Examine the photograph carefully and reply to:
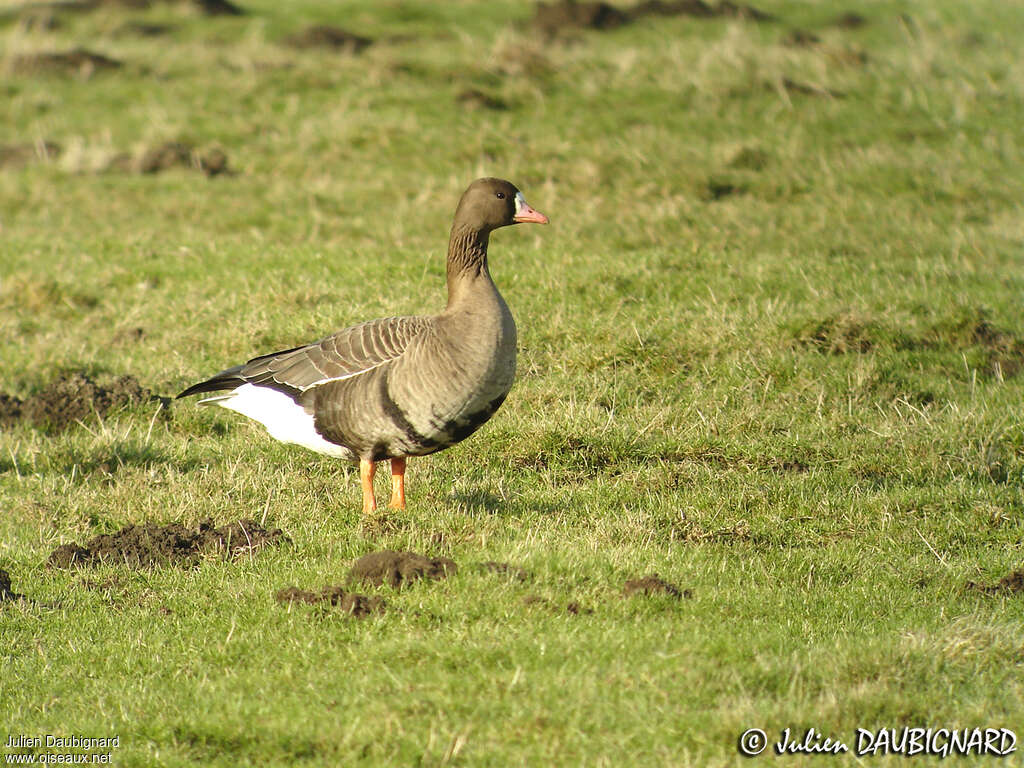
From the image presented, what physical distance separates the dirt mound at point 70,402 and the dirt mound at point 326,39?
14.8 m

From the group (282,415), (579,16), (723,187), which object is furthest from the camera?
(579,16)

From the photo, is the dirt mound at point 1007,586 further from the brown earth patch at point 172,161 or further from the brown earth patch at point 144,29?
the brown earth patch at point 144,29

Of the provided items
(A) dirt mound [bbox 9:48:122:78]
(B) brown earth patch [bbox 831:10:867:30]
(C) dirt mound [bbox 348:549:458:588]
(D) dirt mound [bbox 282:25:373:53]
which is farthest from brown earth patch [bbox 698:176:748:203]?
(A) dirt mound [bbox 9:48:122:78]

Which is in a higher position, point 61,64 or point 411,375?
point 61,64

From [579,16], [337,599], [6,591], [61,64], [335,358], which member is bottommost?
[6,591]

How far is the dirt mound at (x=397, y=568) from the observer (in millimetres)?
6910

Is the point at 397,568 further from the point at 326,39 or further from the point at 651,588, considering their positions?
the point at 326,39

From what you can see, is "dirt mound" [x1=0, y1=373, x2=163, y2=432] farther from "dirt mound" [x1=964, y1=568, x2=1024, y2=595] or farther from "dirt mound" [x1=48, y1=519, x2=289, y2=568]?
"dirt mound" [x1=964, y1=568, x2=1024, y2=595]

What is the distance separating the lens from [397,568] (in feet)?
22.9

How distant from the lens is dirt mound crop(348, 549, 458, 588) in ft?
22.7

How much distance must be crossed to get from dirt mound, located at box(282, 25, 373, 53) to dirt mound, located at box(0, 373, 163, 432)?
1483 cm

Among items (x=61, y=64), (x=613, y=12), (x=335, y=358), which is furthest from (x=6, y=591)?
(x=613, y=12)

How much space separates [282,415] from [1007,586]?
5.10m

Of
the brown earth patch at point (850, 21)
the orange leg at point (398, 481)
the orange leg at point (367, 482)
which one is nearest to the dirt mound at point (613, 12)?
the brown earth patch at point (850, 21)
